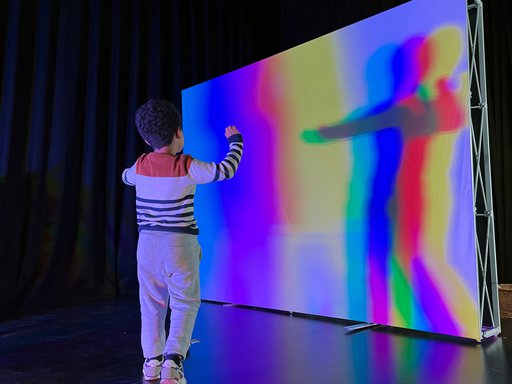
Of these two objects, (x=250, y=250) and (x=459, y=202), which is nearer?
(x=459, y=202)

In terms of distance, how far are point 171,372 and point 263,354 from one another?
0.70 m

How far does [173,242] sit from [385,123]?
1.62 m

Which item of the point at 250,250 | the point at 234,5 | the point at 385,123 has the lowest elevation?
the point at 250,250

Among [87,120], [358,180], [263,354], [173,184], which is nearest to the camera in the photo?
[173,184]

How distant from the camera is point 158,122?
207 cm

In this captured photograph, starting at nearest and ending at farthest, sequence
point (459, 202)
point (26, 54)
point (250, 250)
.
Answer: point (459, 202) < point (250, 250) < point (26, 54)

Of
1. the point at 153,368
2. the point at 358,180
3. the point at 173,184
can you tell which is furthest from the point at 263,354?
the point at 358,180

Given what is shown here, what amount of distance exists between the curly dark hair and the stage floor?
1058 mm

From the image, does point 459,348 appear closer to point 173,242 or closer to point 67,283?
point 173,242

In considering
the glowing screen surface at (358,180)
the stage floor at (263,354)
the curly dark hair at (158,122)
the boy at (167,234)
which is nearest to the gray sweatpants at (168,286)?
the boy at (167,234)

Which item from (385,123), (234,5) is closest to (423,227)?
(385,123)

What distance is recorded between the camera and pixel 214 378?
2166mm

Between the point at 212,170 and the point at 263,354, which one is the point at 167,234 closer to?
the point at 212,170

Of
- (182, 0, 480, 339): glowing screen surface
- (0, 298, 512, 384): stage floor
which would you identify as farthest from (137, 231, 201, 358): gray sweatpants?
(182, 0, 480, 339): glowing screen surface
